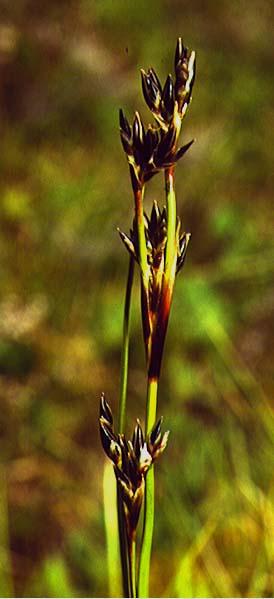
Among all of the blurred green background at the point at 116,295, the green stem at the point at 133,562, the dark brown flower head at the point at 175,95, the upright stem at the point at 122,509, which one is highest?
the blurred green background at the point at 116,295

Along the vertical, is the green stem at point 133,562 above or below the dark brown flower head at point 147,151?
below

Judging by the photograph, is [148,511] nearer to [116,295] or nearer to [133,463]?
[133,463]

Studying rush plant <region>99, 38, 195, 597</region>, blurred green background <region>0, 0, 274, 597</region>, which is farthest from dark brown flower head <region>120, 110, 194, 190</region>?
blurred green background <region>0, 0, 274, 597</region>

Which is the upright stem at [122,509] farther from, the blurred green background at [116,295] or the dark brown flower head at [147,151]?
the blurred green background at [116,295]

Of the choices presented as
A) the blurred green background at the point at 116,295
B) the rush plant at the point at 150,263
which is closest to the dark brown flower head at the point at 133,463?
the rush plant at the point at 150,263

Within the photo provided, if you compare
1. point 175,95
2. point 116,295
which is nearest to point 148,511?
point 175,95

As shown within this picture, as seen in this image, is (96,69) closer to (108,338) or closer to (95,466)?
(108,338)

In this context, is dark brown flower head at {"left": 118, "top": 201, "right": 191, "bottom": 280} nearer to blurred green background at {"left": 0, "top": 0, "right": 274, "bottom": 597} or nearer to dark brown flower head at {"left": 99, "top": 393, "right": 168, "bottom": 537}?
dark brown flower head at {"left": 99, "top": 393, "right": 168, "bottom": 537}
